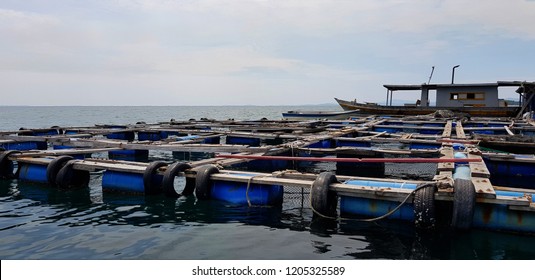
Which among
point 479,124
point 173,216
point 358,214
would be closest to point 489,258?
point 358,214

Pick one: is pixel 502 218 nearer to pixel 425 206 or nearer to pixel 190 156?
pixel 425 206

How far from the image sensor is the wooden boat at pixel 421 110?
34.1 metres

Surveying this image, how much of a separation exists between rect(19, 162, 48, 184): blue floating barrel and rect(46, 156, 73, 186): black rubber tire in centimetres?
46

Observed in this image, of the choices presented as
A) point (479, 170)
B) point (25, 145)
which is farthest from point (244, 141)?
point (479, 170)

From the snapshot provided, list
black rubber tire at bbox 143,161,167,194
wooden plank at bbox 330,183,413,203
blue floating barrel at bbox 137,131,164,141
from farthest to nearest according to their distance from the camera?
blue floating barrel at bbox 137,131,164,141 → black rubber tire at bbox 143,161,167,194 → wooden plank at bbox 330,183,413,203

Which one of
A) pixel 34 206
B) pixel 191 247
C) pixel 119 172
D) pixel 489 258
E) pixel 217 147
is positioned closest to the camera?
pixel 489 258

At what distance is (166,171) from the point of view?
8273 millimetres

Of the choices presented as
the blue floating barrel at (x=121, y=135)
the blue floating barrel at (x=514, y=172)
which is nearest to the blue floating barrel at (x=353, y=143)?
the blue floating barrel at (x=514, y=172)

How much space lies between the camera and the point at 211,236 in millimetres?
6688

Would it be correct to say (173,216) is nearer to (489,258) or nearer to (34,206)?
(34,206)

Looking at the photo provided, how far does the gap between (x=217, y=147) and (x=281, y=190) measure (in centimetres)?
410

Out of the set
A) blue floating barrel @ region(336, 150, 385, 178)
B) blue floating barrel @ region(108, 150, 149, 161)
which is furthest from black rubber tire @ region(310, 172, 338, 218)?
blue floating barrel @ region(108, 150, 149, 161)

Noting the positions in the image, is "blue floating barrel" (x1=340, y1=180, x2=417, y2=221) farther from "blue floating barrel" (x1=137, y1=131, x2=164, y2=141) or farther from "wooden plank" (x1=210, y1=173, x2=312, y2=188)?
"blue floating barrel" (x1=137, y1=131, x2=164, y2=141)

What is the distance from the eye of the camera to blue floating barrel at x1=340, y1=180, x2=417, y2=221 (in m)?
6.54
